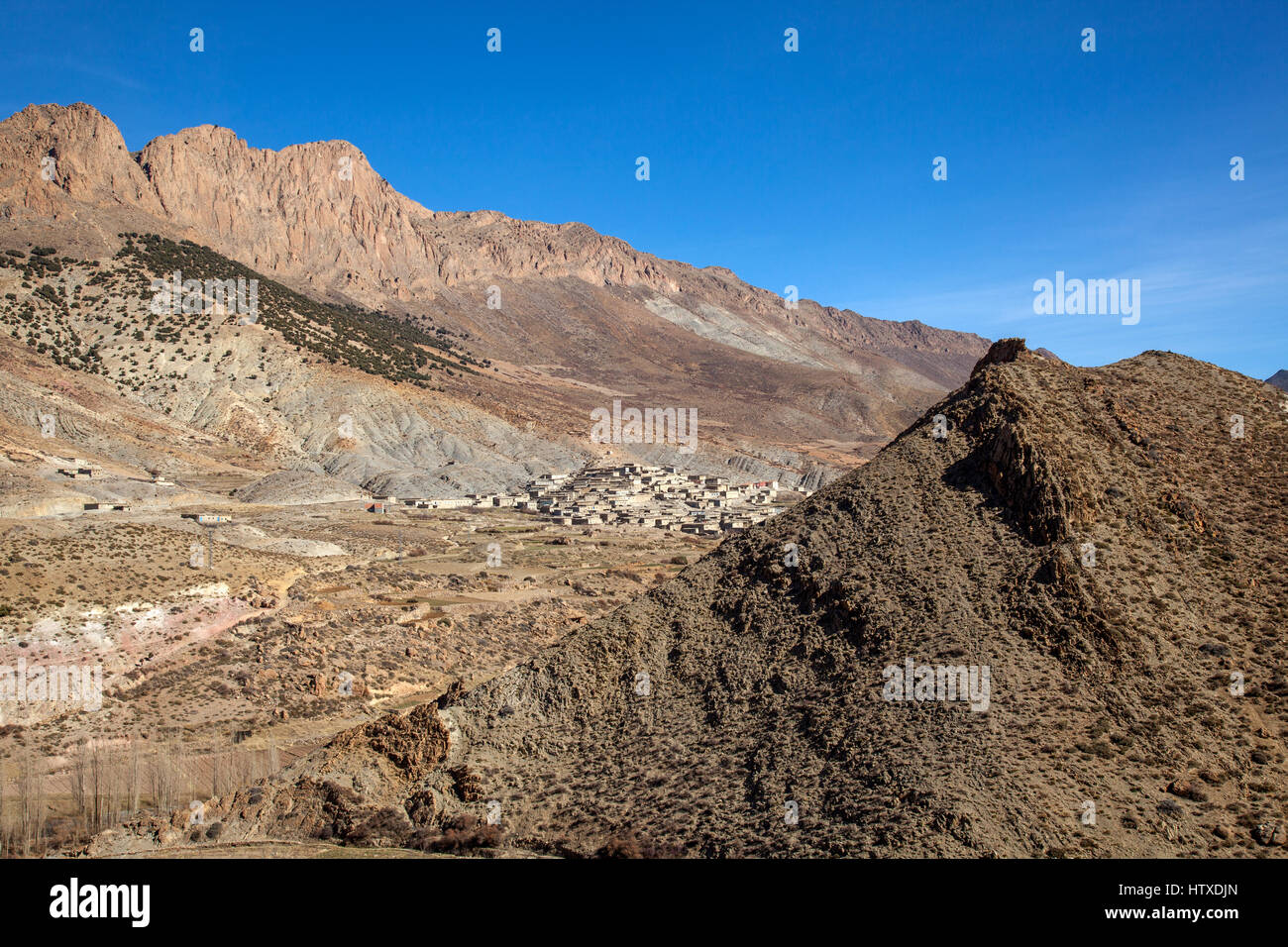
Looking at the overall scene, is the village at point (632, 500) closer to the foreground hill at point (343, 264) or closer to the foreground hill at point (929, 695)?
Answer: the foreground hill at point (343, 264)

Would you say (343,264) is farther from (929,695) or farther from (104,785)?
(929,695)

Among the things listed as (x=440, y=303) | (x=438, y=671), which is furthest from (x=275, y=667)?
(x=440, y=303)

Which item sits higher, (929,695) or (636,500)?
(636,500)

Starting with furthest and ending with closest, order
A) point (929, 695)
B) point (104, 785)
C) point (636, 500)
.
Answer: point (636, 500) < point (104, 785) < point (929, 695)

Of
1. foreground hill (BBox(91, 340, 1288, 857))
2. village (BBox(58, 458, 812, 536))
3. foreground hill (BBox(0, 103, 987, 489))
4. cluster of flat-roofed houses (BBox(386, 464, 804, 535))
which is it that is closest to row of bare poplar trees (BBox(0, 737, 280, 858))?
foreground hill (BBox(91, 340, 1288, 857))

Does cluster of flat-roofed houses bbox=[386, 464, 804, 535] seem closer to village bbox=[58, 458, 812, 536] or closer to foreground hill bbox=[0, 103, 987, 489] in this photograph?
village bbox=[58, 458, 812, 536]

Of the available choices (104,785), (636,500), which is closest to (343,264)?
(636,500)

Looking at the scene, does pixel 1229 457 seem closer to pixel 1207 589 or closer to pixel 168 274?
pixel 1207 589
